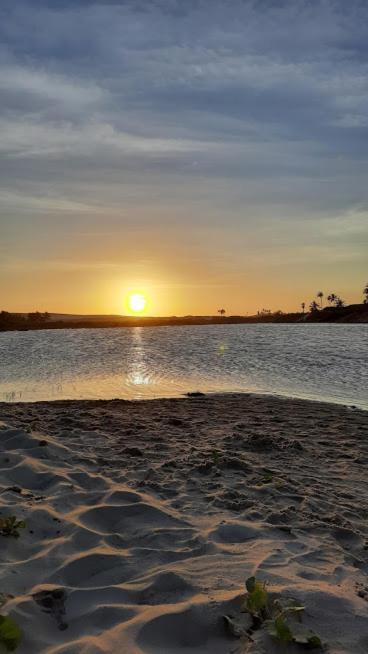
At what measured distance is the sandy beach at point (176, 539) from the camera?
3160 millimetres

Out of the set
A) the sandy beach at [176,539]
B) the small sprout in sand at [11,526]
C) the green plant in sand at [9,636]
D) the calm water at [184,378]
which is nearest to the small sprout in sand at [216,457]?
the sandy beach at [176,539]

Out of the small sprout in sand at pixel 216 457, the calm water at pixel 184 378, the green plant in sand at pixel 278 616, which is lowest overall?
the calm water at pixel 184 378

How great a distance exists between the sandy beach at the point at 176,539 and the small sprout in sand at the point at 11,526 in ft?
0.18

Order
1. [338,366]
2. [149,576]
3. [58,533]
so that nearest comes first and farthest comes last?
[149,576] → [58,533] → [338,366]

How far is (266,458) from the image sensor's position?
7945 mm

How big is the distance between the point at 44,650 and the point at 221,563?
163 centimetres

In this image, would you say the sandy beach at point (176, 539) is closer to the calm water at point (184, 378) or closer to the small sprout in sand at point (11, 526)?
the small sprout in sand at point (11, 526)

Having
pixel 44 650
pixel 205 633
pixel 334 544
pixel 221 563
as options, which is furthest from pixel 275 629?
pixel 334 544

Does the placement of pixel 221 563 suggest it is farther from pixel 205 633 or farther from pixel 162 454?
pixel 162 454

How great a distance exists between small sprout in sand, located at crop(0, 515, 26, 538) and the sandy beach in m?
0.05

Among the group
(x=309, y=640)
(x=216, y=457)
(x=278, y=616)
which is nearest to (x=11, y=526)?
(x=278, y=616)

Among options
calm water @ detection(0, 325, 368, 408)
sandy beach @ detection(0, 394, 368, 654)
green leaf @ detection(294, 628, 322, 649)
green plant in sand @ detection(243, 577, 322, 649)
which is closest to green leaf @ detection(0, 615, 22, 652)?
sandy beach @ detection(0, 394, 368, 654)

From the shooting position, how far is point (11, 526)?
14.3 ft

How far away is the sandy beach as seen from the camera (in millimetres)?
3160
